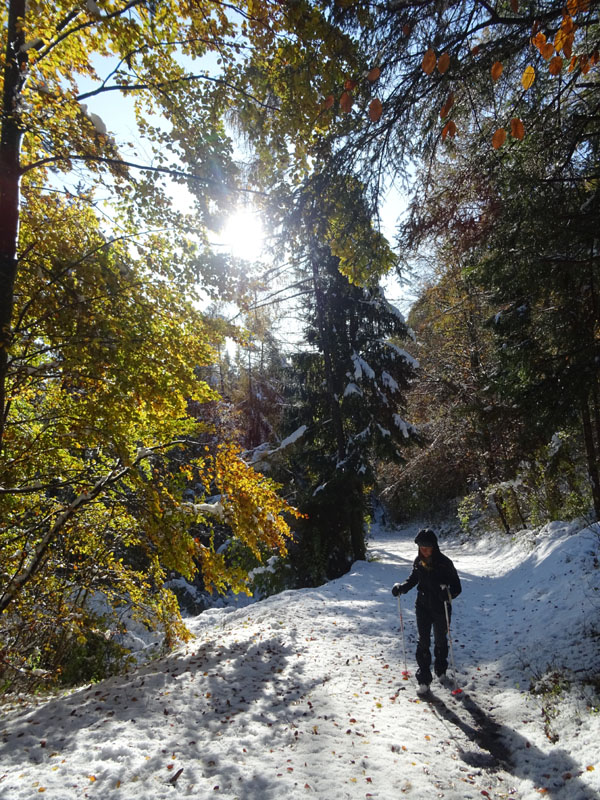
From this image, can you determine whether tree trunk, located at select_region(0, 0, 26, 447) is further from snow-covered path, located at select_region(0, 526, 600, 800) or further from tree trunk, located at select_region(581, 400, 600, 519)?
tree trunk, located at select_region(581, 400, 600, 519)

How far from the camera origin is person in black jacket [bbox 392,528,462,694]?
5.37 meters

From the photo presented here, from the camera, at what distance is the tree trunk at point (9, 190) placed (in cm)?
438

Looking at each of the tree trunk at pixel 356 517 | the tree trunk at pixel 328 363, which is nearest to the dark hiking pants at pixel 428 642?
the tree trunk at pixel 356 517

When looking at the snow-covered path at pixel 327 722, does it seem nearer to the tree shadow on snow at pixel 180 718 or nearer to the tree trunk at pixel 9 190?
the tree shadow on snow at pixel 180 718

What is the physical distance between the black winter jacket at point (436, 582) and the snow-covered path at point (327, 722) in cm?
102

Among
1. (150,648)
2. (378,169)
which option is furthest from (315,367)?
(378,169)

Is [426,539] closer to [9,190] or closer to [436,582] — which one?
[436,582]

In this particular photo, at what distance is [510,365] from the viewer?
24.1ft

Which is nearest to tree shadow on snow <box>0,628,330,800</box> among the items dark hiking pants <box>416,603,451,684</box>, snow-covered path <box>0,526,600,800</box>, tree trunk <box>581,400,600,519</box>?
snow-covered path <box>0,526,600,800</box>

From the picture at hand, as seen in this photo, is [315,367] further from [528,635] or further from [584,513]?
[528,635]

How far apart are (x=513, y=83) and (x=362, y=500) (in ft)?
36.9

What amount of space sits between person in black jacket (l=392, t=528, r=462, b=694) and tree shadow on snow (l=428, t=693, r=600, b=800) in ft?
1.49

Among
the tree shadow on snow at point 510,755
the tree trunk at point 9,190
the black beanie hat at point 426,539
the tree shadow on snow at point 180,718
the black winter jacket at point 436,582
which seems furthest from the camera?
the black beanie hat at point 426,539

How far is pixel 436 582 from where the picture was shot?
220 inches
